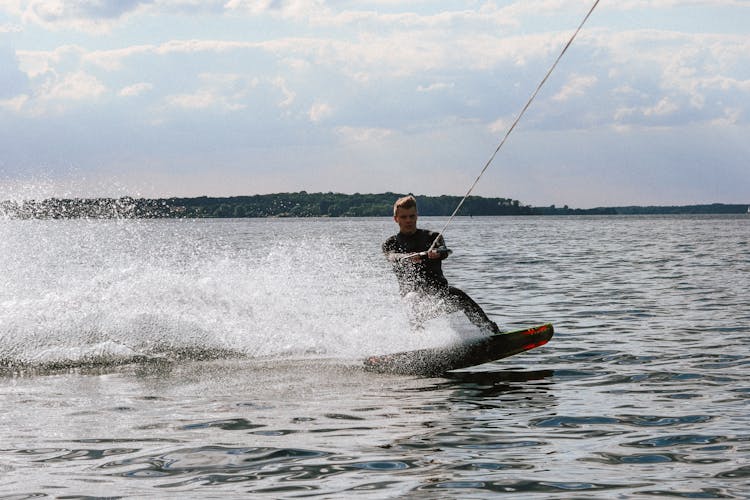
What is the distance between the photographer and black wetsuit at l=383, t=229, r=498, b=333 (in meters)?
11.8

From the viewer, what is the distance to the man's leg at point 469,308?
1194 cm

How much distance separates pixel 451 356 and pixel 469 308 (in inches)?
28.1

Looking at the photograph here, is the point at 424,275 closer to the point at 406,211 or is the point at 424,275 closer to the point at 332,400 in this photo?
the point at 406,211

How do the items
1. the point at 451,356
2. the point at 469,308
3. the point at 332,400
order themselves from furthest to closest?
the point at 469,308
the point at 451,356
the point at 332,400

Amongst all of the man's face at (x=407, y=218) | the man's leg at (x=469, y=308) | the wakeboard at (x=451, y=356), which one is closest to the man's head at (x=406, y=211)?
the man's face at (x=407, y=218)

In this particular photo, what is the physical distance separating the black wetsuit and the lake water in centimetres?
29

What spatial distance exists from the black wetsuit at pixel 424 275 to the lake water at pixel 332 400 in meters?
0.29

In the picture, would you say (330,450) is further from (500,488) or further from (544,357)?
(544,357)

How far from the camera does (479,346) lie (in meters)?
11.8

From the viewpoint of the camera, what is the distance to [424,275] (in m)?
11.8

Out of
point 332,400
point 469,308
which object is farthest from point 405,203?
point 332,400

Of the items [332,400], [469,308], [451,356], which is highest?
[469,308]

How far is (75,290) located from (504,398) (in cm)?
823

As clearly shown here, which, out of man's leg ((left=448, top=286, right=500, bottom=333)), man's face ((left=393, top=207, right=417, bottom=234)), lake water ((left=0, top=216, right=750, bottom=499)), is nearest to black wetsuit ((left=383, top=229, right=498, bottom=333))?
man's leg ((left=448, top=286, right=500, bottom=333))
